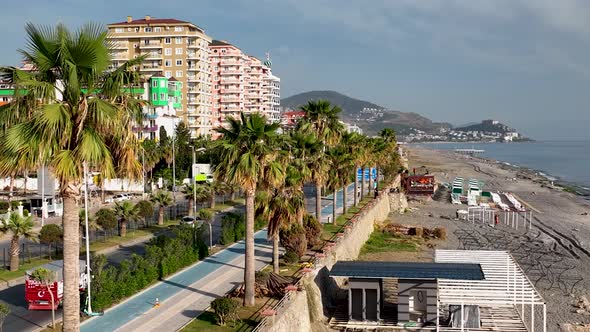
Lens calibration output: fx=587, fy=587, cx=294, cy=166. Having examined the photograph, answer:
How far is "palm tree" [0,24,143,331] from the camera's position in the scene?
12.0m

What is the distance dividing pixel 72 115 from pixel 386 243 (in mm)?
43691

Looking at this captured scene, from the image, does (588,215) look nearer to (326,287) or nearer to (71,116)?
(326,287)

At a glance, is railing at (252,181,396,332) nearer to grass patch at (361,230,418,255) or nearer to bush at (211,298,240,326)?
bush at (211,298,240,326)

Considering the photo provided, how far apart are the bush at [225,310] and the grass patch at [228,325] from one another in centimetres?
22

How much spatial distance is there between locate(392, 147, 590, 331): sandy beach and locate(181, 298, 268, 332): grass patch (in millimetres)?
17140

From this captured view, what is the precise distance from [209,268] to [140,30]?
95115mm

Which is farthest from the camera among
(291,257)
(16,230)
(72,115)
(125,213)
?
(125,213)

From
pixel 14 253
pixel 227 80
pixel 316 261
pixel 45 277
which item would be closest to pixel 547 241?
pixel 316 261

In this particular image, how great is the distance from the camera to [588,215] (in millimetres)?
81000

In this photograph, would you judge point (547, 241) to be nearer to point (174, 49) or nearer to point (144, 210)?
point (144, 210)

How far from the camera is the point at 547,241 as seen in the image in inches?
2286

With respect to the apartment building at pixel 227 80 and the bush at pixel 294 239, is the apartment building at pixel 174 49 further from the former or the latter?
the bush at pixel 294 239

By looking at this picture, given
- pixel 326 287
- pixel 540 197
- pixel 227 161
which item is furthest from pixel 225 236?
pixel 540 197

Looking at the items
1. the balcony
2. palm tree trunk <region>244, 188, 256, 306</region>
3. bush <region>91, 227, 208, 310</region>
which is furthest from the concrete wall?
the balcony
